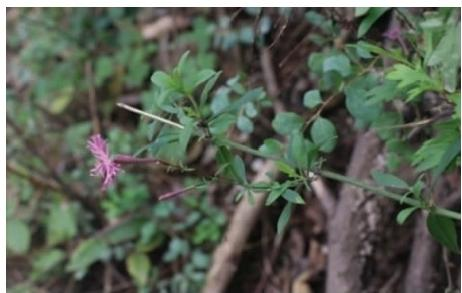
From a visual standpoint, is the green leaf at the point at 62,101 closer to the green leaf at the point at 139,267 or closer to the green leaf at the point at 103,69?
the green leaf at the point at 103,69

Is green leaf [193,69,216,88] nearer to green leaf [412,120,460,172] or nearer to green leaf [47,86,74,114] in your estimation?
green leaf [412,120,460,172]

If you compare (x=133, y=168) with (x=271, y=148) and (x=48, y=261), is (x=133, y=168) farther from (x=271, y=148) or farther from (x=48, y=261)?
(x=271, y=148)

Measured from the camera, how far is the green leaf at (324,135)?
98cm

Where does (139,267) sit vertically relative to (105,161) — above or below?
below

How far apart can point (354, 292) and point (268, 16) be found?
533 millimetres

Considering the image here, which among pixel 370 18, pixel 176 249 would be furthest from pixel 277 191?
pixel 176 249

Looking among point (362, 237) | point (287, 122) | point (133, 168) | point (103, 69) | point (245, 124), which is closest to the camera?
point (287, 122)

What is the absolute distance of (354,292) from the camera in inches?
56.2

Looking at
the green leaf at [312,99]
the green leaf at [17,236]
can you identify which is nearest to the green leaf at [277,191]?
the green leaf at [312,99]

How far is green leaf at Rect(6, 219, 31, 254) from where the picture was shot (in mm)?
1922

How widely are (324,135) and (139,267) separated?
90 centimetres

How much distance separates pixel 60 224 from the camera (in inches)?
75.4

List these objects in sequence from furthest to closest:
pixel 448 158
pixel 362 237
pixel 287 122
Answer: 1. pixel 362 237
2. pixel 287 122
3. pixel 448 158
